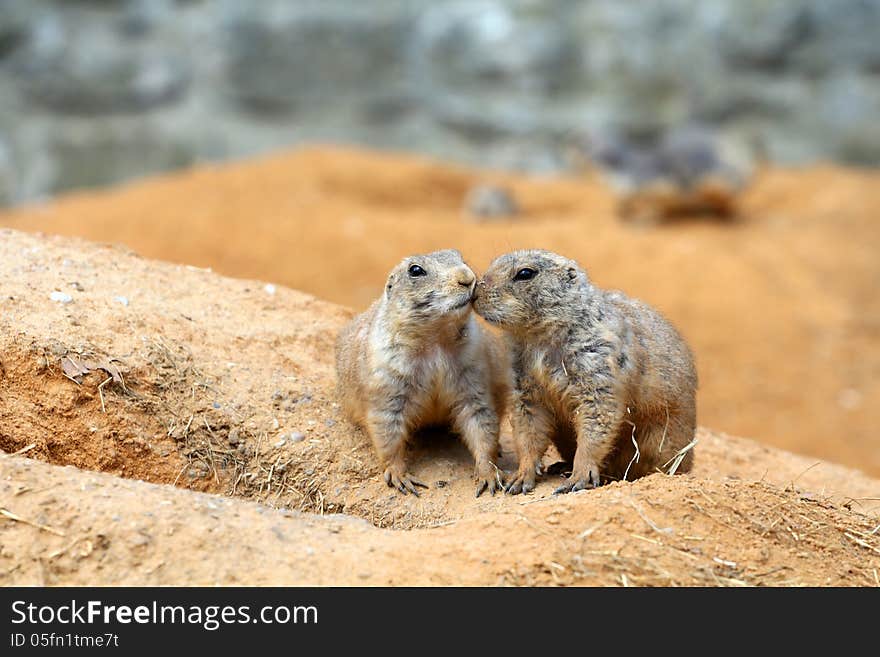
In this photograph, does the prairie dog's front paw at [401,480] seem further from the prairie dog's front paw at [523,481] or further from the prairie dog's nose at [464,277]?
the prairie dog's nose at [464,277]

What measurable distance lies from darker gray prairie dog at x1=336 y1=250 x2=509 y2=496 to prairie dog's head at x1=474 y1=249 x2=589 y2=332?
12 centimetres

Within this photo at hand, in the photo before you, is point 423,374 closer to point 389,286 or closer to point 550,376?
point 389,286

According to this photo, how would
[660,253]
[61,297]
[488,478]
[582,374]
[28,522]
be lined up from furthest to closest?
[660,253] → [61,297] → [488,478] → [582,374] → [28,522]

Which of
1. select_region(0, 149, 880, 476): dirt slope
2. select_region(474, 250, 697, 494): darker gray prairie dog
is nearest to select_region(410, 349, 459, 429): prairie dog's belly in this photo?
select_region(474, 250, 697, 494): darker gray prairie dog

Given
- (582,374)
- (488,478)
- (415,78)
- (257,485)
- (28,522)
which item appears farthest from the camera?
(415,78)

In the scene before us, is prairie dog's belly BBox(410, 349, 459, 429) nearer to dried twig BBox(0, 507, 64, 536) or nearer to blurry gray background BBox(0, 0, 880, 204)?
dried twig BBox(0, 507, 64, 536)

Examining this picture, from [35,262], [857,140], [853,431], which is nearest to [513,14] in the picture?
[857,140]

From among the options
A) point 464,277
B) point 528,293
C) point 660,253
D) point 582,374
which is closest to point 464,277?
point 464,277

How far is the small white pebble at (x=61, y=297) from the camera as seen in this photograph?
18.5 ft

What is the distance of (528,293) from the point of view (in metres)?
5.07

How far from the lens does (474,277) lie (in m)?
5.12

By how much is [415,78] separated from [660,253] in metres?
5.77

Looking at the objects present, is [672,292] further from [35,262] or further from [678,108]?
[35,262]

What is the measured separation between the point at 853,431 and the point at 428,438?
575 cm
